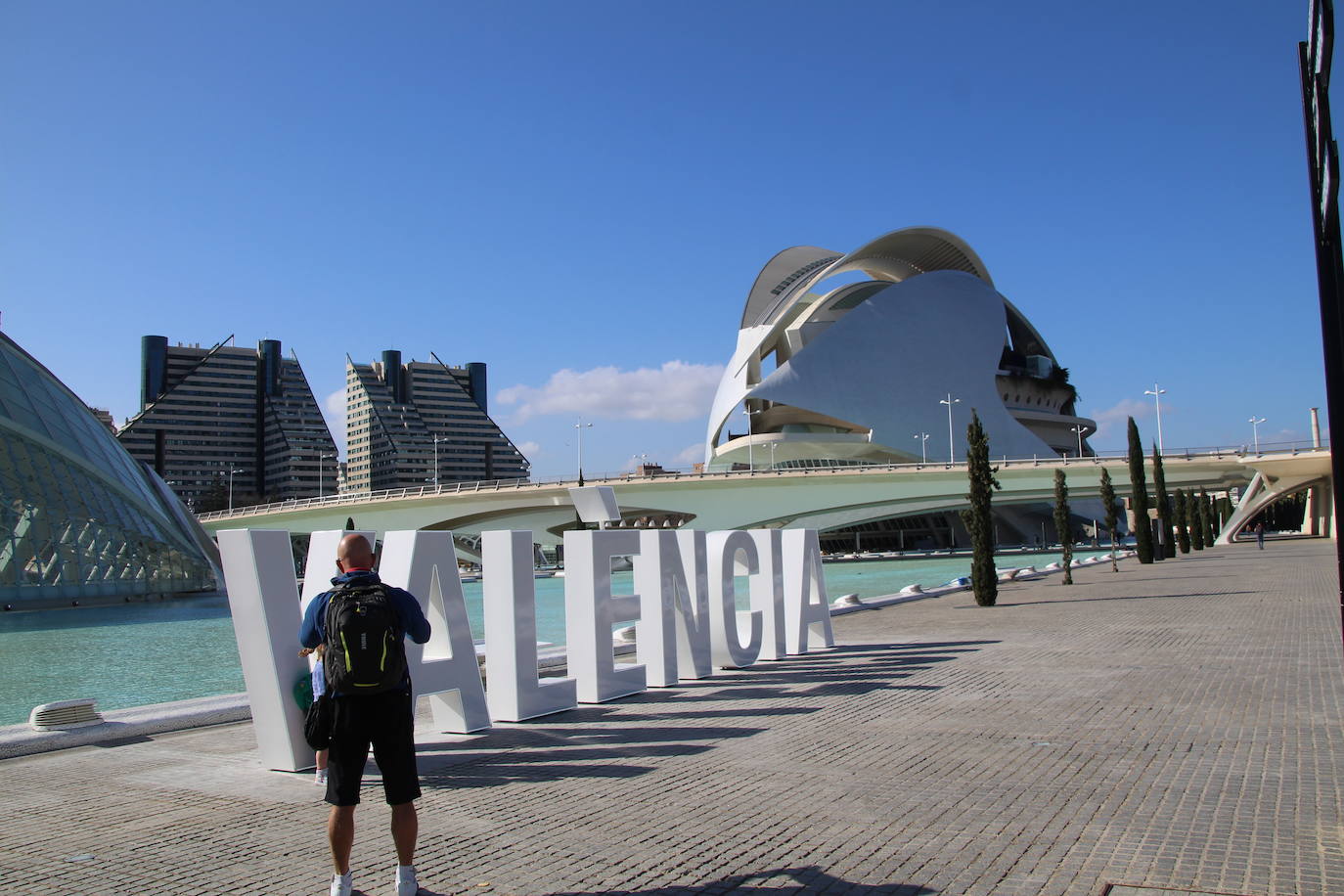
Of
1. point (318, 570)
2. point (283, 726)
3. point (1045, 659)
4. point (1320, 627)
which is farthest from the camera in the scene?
point (1320, 627)

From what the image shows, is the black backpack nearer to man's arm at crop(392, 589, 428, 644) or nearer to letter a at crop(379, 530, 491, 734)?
man's arm at crop(392, 589, 428, 644)

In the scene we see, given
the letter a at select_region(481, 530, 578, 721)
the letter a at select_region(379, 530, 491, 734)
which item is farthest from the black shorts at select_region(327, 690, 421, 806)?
the letter a at select_region(481, 530, 578, 721)

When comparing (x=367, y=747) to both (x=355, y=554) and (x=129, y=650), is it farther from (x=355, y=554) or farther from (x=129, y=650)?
(x=129, y=650)

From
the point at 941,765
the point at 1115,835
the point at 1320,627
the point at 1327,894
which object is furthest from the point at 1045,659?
the point at 1327,894

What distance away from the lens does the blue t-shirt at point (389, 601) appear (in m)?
4.84

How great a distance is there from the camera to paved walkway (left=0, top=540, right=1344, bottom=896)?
4703 mm

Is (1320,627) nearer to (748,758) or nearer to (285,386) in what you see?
(748,758)

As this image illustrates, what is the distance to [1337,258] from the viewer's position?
4.45 m

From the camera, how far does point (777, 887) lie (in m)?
4.48

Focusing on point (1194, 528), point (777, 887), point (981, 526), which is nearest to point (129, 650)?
point (981, 526)

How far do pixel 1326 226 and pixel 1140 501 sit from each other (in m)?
39.2

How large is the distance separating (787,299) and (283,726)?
73543 mm

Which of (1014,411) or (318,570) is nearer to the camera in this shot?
(318,570)

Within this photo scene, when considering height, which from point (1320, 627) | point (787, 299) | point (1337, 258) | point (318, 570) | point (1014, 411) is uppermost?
point (787, 299)
